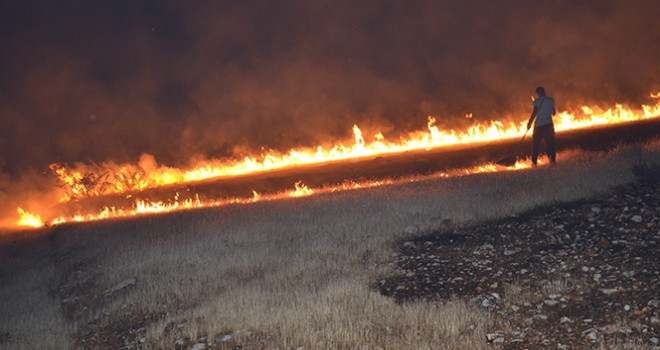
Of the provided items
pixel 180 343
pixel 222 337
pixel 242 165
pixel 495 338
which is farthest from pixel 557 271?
pixel 242 165

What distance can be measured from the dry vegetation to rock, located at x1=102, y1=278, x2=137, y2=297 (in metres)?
0.17

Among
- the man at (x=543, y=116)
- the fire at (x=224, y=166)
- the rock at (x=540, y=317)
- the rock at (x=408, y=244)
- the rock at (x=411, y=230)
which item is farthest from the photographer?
the fire at (x=224, y=166)

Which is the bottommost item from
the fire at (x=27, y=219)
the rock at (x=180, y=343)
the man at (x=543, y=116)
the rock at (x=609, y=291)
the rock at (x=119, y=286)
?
the rock at (x=609, y=291)

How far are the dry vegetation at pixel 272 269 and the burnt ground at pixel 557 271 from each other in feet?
1.41

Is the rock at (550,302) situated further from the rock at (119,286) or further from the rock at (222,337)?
the rock at (119,286)

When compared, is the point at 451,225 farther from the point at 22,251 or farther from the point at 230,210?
the point at 22,251

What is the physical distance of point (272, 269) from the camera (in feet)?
32.0

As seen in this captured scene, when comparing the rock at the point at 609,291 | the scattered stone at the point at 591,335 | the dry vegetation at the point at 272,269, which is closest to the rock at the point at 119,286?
the dry vegetation at the point at 272,269

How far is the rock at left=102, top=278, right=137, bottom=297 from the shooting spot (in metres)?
9.93

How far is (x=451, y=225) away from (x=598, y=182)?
321 cm

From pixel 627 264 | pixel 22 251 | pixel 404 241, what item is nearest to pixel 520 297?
pixel 627 264

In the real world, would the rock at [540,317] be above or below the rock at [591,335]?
above

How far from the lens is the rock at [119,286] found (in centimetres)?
993

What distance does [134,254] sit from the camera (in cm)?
1210
